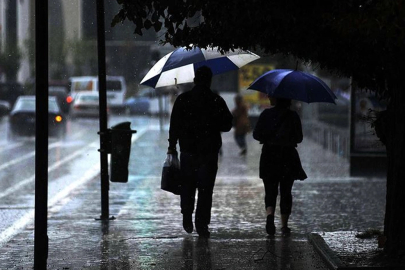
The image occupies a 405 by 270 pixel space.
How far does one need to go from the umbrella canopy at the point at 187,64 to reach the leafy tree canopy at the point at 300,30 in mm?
1697

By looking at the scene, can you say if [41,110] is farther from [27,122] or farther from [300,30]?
[27,122]

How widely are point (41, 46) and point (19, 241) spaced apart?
11.1 feet

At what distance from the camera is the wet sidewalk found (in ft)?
30.5

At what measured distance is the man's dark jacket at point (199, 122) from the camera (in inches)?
426

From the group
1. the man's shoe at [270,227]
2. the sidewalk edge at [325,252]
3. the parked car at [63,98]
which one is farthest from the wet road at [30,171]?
the parked car at [63,98]

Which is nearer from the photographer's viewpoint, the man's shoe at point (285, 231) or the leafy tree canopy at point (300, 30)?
the leafy tree canopy at point (300, 30)

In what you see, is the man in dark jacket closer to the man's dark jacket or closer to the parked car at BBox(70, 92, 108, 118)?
the man's dark jacket

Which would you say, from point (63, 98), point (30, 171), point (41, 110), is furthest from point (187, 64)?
point (63, 98)

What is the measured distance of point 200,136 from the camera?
10820mm

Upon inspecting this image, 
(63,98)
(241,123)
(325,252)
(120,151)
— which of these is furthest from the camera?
(63,98)

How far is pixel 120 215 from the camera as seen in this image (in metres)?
12.9

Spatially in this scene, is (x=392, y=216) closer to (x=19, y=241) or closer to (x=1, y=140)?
(x=19, y=241)

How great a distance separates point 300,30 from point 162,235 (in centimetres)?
325

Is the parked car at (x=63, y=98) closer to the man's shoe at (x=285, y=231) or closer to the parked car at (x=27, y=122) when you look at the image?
the parked car at (x=27, y=122)
